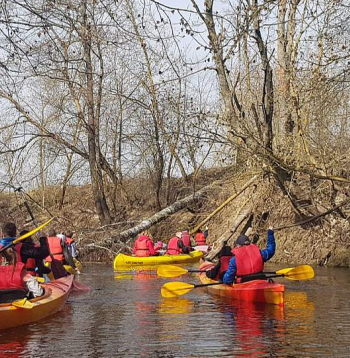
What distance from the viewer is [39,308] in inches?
441

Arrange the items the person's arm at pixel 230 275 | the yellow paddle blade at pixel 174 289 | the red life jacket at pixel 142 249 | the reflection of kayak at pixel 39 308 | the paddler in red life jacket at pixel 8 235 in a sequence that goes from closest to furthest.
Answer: the reflection of kayak at pixel 39 308, the paddler in red life jacket at pixel 8 235, the person's arm at pixel 230 275, the yellow paddle blade at pixel 174 289, the red life jacket at pixel 142 249

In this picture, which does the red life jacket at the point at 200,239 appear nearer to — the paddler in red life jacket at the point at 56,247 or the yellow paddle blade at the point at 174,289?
the paddler in red life jacket at the point at 56,247

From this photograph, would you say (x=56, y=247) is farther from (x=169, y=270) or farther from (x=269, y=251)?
(x=269, y=251)

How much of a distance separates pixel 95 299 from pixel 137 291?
1.38 m

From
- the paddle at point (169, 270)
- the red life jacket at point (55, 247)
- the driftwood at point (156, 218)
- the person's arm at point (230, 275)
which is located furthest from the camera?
the driftwood at point (156, 218)

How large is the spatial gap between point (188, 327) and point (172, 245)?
43.6ft

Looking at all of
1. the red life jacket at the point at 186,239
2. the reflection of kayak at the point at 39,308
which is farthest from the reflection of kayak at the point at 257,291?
the red life jacket at the point at 186,239

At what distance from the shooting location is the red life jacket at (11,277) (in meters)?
10.4

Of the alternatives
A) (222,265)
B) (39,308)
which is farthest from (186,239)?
(39,308)

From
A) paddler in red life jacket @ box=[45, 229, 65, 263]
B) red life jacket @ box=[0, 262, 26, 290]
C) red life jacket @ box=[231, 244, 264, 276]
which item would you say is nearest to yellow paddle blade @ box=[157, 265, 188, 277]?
paddler in red life jacket @ box=[45, 229, 65, 263]

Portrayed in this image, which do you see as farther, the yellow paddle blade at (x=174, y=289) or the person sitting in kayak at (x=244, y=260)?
the yellow paddle blade at (x=174, y=289)

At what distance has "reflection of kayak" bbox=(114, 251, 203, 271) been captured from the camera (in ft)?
70.8

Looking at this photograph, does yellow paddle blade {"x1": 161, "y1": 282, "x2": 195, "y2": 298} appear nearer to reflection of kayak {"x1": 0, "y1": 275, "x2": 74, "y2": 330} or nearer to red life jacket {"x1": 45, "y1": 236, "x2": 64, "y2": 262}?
reflection of kayak {"x1": 0, "y1": 275, "x2": 74, "y2": 330}

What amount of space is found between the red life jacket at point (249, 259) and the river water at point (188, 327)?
712 mm
